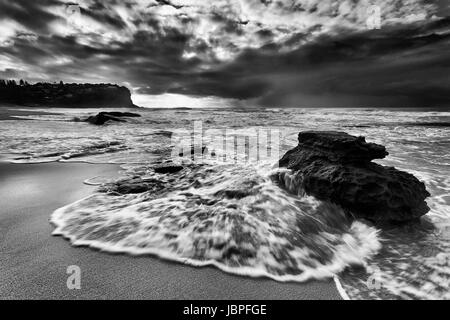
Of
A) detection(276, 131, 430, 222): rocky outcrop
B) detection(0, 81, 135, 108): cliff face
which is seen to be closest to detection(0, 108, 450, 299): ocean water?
detection(276, 131, 430, 222): rocky outcrop

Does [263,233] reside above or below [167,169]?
below

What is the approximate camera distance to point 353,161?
359 cm

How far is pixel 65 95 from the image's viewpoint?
110m

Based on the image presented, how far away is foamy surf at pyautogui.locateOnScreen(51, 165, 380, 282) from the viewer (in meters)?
2.12

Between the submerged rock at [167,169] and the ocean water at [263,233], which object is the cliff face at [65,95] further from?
the ocean water at [263,233]

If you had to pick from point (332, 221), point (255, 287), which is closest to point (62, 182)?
point (255, 287)

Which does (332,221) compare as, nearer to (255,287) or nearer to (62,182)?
(255,287)

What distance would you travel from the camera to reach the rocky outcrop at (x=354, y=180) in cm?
285

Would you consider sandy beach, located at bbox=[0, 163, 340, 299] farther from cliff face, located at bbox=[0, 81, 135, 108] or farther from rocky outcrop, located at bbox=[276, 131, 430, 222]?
cliff face, located at bbox=[0, 81, 135, 108]

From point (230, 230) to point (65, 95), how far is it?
436ft

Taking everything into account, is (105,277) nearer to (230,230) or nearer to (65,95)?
(230,230)

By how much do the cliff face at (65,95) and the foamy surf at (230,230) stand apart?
11196 cm

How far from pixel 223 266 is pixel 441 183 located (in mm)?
4479

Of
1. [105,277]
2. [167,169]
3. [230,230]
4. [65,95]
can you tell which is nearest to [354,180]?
[230,230]
